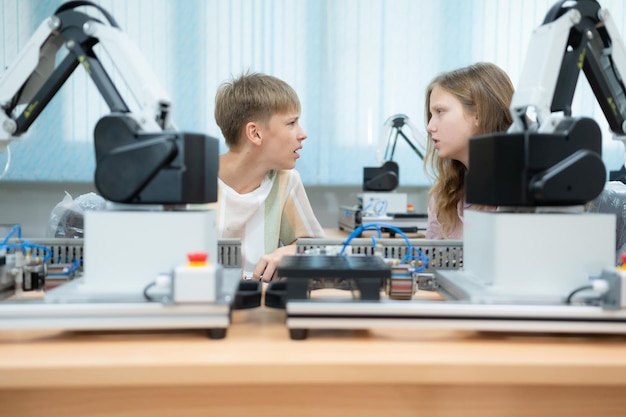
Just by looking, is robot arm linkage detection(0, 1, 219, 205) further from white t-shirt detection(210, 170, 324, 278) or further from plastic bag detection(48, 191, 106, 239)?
white t-shirt detection(210, 170, 324, 278)

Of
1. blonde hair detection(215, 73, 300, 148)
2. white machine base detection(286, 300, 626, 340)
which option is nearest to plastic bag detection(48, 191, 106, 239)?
blonde hair detection(215, 73, 300, 148)

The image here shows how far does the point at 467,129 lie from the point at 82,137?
242cm

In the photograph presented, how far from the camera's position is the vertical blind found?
3.26 metres

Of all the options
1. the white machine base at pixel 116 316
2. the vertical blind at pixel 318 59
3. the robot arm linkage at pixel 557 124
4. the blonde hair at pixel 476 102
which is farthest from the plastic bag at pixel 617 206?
the vertical blind at pixel 318 59

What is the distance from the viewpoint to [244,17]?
132 inches

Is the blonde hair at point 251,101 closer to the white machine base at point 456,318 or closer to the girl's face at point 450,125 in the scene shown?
the girl's face at point 450,125

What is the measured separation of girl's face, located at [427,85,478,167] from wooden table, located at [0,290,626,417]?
1.15 meters

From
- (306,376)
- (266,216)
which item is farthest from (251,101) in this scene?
(306,376)

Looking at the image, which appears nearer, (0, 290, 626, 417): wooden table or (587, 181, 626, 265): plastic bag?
(0, 290, 626, 417): wooden table

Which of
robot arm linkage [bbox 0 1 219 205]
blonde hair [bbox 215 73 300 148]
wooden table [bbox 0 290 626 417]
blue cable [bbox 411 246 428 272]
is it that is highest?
blonde hair [bbox 215 73 300 148]

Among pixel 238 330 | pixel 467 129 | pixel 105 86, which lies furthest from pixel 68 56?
pixel 467 129

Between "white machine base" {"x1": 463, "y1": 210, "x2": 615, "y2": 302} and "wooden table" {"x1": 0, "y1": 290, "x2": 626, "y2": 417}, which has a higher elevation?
"white machine base" {"x1": 463, "y1": 210, "x2": 615, "y2": 302}

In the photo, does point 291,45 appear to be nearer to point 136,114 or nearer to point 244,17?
point 244,17

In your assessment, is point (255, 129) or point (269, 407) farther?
point (255, 129)
